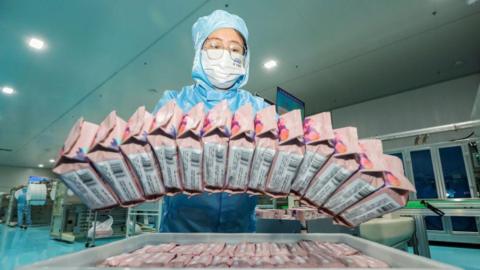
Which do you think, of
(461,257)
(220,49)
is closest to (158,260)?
(220,49)

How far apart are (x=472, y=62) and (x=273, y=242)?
17.2ft

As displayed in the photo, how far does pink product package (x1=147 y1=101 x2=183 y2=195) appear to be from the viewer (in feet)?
1.59

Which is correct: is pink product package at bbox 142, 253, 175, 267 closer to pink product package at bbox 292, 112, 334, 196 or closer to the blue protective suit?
pink product package at bbox 292, 112, 334, 196

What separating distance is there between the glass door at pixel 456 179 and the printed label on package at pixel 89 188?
5.73 meters

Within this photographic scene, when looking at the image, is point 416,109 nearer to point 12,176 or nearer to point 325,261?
point 325,261

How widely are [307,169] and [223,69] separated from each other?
693mm

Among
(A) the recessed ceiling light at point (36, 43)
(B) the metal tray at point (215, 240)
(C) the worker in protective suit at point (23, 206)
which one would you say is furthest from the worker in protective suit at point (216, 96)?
(C) the worker in protective suit at point (23, 206)

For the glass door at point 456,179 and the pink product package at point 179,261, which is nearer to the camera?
the pink product package at point 179,261

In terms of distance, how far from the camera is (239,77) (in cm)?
112

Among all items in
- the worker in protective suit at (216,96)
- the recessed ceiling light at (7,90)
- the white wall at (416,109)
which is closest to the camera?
the worker in protective suit at (216,96)

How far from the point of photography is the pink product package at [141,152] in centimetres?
48

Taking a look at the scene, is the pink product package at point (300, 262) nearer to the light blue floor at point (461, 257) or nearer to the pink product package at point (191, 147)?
the pink product package at point (191, 147)

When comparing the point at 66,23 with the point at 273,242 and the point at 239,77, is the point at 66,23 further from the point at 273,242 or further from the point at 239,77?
the point at 273,242

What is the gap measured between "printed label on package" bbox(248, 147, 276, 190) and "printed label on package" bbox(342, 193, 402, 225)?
0.64ft
